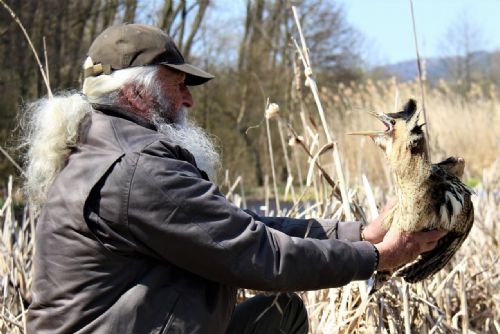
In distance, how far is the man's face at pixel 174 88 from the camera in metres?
2.47

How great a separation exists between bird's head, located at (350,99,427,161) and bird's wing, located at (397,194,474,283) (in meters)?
0.27

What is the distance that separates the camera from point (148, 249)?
216cm

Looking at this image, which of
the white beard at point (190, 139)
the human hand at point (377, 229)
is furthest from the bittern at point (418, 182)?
the white beard at point (190, 139)

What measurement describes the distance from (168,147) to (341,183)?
2.81ft

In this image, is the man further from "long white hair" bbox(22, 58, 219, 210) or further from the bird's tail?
the bird's tail

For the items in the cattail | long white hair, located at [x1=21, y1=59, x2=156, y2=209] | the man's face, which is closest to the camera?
long white hair, located at [x1=21, y1=59, x2=156, y2=209]

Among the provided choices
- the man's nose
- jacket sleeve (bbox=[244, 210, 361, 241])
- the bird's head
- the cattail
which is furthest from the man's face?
the bird's head

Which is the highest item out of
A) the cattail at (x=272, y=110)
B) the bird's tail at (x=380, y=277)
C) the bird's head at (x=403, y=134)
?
the cattail at (x=272, y=110)

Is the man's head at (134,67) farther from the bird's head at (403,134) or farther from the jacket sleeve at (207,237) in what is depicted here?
the bird's head at (403,134)

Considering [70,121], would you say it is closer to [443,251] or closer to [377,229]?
[377,229]

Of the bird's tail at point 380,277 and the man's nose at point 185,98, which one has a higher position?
the man's nose at point 185,98

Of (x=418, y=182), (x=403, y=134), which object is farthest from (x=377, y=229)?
(x=403, y=134)

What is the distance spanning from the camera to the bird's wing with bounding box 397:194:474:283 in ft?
7.86

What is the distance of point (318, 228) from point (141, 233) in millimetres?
858
